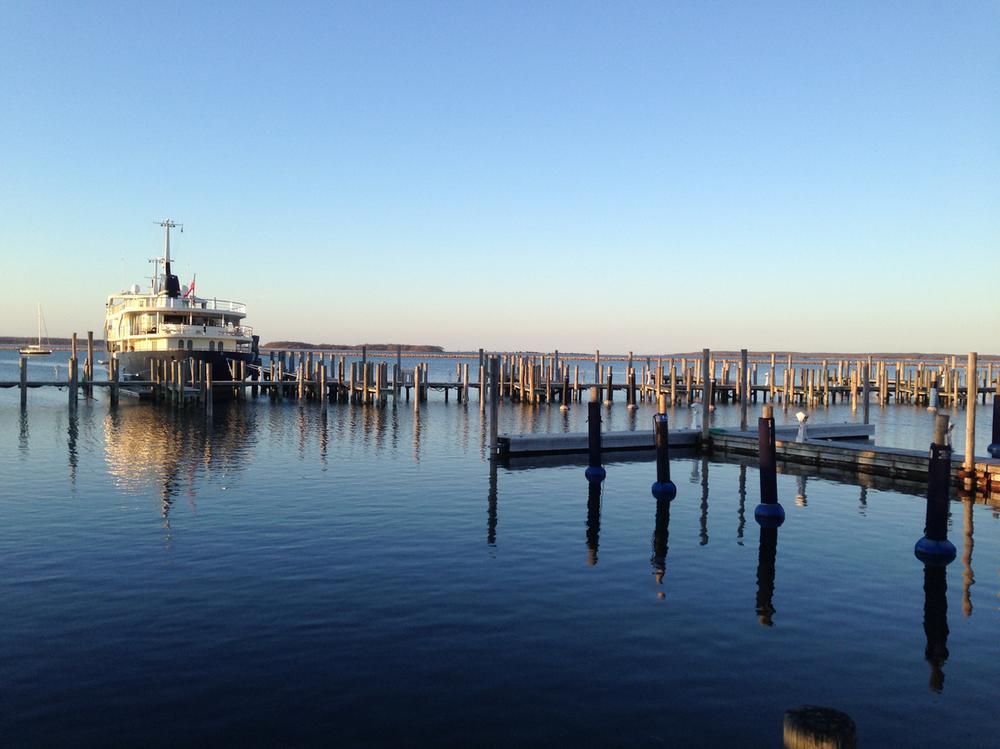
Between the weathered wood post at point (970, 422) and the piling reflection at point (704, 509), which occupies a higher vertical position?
the weathered wood post at point (970, 422)

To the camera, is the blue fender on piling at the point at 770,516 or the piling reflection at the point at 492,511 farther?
the blue fender on piling at the point at 770,516

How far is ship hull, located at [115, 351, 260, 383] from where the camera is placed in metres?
51.6

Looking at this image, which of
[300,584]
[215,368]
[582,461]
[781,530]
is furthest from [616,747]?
[215,368]

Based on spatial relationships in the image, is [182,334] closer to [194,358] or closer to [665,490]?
[194,358]

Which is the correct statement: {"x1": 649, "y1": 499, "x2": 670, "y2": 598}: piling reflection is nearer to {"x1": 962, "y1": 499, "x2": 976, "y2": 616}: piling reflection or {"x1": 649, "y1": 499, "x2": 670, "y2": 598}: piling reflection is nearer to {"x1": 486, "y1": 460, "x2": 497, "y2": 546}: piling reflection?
{"x1": 486, "y1": 460, "x2": 497, "y2": 546}: piling reflection

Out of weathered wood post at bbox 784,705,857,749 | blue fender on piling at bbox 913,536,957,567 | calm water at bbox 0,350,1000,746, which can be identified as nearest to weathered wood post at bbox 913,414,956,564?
blue fender on piling at bbox 913,536,957,567

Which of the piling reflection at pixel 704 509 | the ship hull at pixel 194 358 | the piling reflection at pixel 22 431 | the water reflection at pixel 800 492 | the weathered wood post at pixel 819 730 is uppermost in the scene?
the ship hull at pixel 194 358

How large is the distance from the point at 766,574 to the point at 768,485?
152 inches

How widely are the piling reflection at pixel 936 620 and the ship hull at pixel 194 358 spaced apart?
1768 inches

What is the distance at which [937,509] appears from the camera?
41.9 ft

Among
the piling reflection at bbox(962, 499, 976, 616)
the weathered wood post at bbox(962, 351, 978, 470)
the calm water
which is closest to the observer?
the calm water

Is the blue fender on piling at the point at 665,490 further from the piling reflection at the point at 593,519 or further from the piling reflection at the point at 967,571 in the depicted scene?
the piling reflection at the point at 967,571

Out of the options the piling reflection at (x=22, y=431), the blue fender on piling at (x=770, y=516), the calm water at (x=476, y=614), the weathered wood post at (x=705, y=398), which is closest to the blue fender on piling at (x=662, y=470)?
the calm water at (x=476, y=614)

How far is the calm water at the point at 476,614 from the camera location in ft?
24.7
